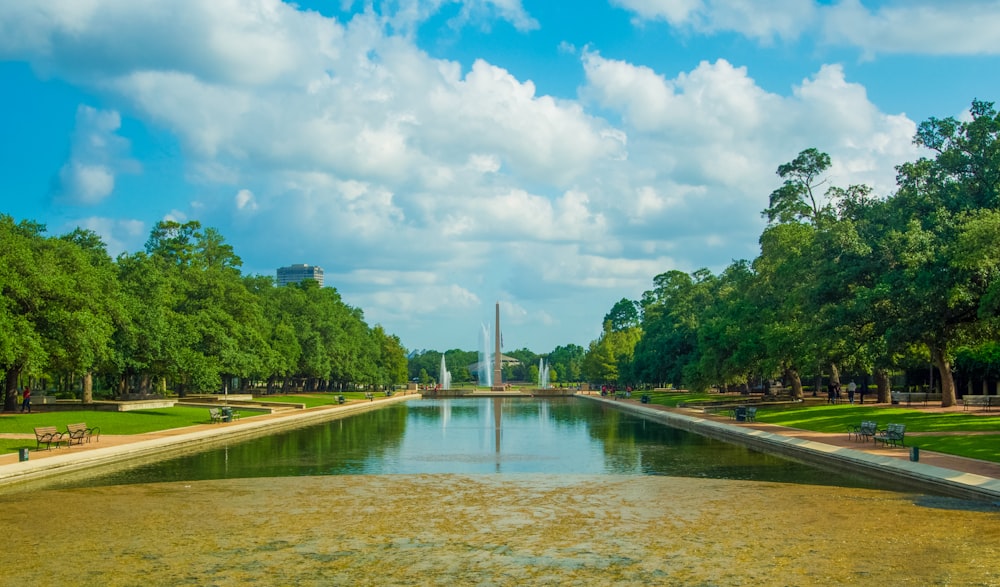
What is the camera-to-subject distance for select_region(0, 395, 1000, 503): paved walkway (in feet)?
71.1

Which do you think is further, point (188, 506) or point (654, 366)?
point (654, 366)

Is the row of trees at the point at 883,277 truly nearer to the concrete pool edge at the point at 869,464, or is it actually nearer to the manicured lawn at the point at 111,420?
the concrete pool edge at the point at 869,464

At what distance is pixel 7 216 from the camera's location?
4544 centimetres

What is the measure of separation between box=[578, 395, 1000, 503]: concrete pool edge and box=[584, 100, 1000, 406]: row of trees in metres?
7.04

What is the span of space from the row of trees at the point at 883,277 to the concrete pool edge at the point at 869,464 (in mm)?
7044

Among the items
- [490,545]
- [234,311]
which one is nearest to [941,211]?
[490,545]

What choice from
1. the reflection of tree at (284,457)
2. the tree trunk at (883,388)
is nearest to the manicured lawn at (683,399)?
the tree trunk at (883,388)

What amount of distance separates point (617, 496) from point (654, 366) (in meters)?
68.5

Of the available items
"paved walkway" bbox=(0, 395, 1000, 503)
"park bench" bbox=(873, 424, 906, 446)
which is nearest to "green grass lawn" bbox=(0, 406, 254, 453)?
"paved walkway" bbox=(0, 395, 1000, 503)

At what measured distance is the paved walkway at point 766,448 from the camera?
71.1 feet

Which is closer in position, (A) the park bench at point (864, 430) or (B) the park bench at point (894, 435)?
(B) the park bench at point (894, 435)

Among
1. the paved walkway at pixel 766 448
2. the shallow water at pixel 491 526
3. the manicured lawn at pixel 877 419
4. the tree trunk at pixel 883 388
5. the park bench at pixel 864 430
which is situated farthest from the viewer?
the tree trunk at pixel 883 388

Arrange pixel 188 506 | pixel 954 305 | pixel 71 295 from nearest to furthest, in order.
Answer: pixel 188 506, pixel 954 305, pixel 71 295

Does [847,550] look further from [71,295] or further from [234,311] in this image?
[234,311]
